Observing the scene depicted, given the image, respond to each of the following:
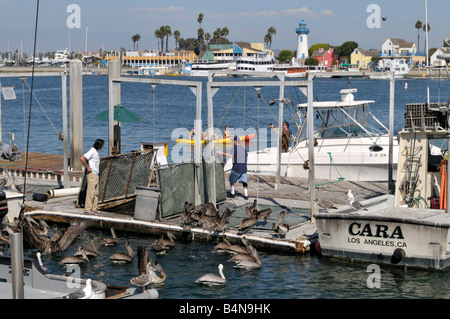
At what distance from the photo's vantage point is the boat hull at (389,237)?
14.2 m

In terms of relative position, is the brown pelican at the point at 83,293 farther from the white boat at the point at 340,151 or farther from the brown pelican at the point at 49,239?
the white boat at the point at 340,151

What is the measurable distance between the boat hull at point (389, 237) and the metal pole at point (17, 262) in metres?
7.45

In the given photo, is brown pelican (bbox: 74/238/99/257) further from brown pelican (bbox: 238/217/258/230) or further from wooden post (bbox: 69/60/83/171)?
wooden post (bbox: 69/60/83/171)

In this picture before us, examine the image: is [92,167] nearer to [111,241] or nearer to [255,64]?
Answer: [111,241]

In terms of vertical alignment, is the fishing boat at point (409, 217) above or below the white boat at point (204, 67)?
below

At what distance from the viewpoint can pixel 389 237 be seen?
14.6 meters

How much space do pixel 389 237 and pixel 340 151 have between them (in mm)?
11645

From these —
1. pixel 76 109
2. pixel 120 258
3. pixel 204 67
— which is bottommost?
pixel 120 258

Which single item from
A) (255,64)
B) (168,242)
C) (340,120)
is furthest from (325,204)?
(255,64)

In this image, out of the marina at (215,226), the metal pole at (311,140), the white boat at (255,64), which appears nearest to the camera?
the marina at (215,226)

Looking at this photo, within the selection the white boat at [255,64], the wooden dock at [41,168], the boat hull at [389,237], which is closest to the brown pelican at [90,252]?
the boat hull at [389,237]

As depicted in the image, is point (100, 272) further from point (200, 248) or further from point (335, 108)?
point (335, 108)

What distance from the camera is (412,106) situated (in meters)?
16.8

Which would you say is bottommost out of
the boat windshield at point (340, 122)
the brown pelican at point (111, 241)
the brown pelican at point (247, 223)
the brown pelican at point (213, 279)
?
the brown pelican at point (213, 279)
